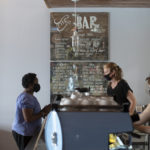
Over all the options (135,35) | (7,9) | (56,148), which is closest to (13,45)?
(7,9)

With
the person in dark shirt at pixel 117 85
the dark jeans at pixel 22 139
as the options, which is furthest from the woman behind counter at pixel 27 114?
the person in dark shirt at pixel 117 85

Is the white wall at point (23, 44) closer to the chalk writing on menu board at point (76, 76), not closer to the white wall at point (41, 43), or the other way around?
the white wall at point (41, 43)

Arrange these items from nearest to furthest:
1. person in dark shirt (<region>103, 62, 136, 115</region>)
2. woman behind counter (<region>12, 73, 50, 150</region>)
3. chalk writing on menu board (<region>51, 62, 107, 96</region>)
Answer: woman behind counter (<region>12, 73, 50, 150</region>)
person in dark shirt (<region>103, 62, 136, 115</region>)
chalk writing on menu board (<region>51, 62, 107, 96</region>)

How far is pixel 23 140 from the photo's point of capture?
6.89 ft

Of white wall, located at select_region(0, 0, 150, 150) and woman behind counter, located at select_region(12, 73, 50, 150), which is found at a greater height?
white wall, located at select_region(0, 0, 150, 150)

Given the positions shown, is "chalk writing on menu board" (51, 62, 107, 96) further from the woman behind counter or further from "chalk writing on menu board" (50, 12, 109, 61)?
the woman behind counter

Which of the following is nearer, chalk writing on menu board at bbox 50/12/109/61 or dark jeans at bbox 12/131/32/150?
dark jeans at bbox 12/131/32/150

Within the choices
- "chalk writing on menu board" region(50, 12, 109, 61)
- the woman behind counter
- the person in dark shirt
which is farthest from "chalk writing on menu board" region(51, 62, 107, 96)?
the woman behind counter

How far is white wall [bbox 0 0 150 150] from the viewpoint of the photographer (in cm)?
331

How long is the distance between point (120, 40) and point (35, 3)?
1.34 metres

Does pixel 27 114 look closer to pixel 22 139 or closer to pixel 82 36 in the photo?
pixel 22 139

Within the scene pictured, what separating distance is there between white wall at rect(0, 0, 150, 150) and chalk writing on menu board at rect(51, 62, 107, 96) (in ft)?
0.41

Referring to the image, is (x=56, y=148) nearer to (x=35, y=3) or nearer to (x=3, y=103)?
(x=3, y=103)

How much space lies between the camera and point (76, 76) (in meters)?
3.30
